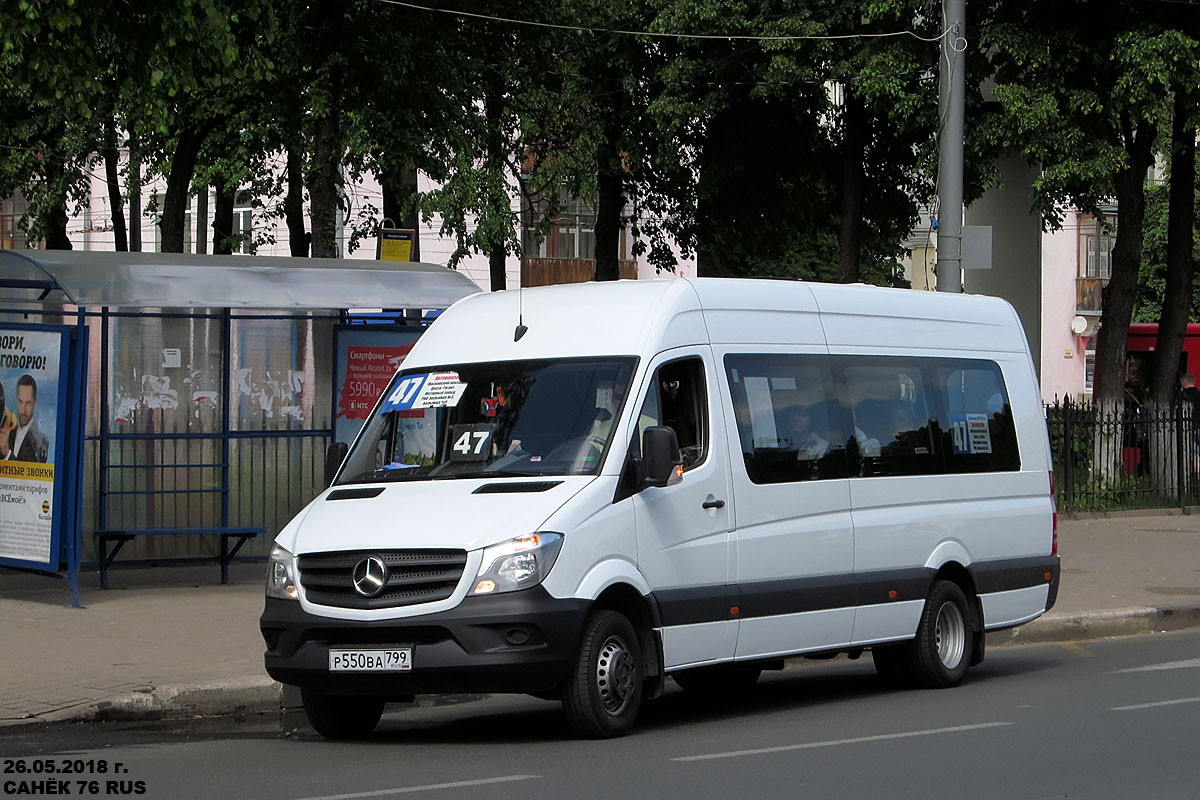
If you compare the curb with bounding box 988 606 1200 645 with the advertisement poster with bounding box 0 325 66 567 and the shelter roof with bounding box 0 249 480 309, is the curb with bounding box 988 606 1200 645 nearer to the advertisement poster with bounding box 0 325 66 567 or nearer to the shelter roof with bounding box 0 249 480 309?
the shelter roof with bounding box 0 249 480 309

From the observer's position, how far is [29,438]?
Result: 45.9ft

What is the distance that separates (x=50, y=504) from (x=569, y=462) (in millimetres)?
6470

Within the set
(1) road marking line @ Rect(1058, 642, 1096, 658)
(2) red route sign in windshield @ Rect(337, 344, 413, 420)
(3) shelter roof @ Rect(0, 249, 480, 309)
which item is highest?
(3) shelter roof @ Rect(0, 249, 480, 309)

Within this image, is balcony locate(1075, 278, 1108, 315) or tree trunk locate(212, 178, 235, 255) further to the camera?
balcony locate(1075, 278, 1108, 315)

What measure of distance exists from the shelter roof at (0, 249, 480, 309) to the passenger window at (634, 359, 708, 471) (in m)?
6.37

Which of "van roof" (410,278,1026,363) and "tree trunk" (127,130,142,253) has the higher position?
"tree trunk" (127,130,142,253)

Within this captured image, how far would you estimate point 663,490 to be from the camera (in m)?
9.09

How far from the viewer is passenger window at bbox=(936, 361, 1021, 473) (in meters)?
11.5

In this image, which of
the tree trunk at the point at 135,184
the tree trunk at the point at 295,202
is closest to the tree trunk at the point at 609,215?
the tree trunk at the point at 295,202

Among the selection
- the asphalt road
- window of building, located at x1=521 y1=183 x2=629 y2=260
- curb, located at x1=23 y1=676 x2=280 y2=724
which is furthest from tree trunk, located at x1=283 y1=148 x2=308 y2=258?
window of building, located at x1=521 y1=183 x2=629 y2=260

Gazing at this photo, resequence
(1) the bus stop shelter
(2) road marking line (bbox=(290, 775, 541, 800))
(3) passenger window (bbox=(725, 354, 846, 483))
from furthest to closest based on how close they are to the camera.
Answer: (1) the bus stop shelter < (3) passenger window (bbox=(725, 354, 846, 483)) < (2) road marking line (bbox=(290, 775, 541, 800))

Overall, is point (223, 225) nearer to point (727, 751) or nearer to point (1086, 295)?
point (727, 751)

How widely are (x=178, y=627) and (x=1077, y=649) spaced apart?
686 cm

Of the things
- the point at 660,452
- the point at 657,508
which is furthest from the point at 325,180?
the point at 660,452
